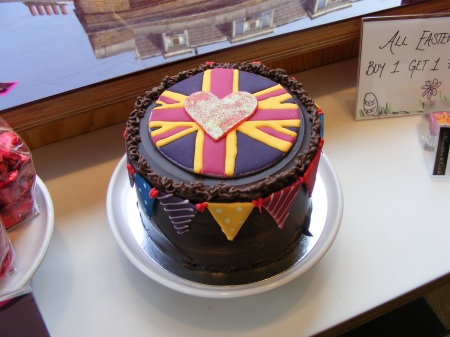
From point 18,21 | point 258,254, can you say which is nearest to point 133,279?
point 258,254

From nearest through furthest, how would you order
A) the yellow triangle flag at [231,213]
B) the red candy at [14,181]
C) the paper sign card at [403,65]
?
the yellow triangle flag at [231,213]
the red candy at [14,181]
the paper sign card at [403,65]

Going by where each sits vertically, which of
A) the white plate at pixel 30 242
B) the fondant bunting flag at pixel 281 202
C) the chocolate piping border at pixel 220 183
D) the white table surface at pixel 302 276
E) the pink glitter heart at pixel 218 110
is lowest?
the white table surface at pixel 302 276

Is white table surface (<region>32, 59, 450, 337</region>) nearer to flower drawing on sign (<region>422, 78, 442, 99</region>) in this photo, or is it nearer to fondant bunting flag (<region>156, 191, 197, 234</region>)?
flower drawing on sign (<region>422, 78, 442, 99</region>)

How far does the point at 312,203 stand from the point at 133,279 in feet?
1.23

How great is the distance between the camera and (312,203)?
96 cm

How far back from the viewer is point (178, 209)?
0.77 m

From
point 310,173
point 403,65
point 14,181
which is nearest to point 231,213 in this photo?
point 310,173

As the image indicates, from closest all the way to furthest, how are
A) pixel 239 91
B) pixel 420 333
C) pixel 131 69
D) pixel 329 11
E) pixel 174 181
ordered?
pixel 174 181 → pixel 239 91 → pixel 131 69 → pixel 329 11 → pixel 420 333

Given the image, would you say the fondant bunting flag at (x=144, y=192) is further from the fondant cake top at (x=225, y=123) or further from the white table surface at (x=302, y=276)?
the white table surface at (x=302, y=276)

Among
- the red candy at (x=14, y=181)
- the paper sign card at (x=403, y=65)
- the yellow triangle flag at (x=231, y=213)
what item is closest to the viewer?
the yellow triangle flag at (x=231, y=213)

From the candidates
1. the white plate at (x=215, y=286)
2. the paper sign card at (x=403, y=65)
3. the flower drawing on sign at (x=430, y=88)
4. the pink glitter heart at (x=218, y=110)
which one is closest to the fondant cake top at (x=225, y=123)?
the pink glitter heart at (x=218, y=110)

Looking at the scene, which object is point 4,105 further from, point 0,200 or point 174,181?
point 174,181

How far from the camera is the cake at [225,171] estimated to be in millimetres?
765

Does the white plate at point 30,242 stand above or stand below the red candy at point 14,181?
below
